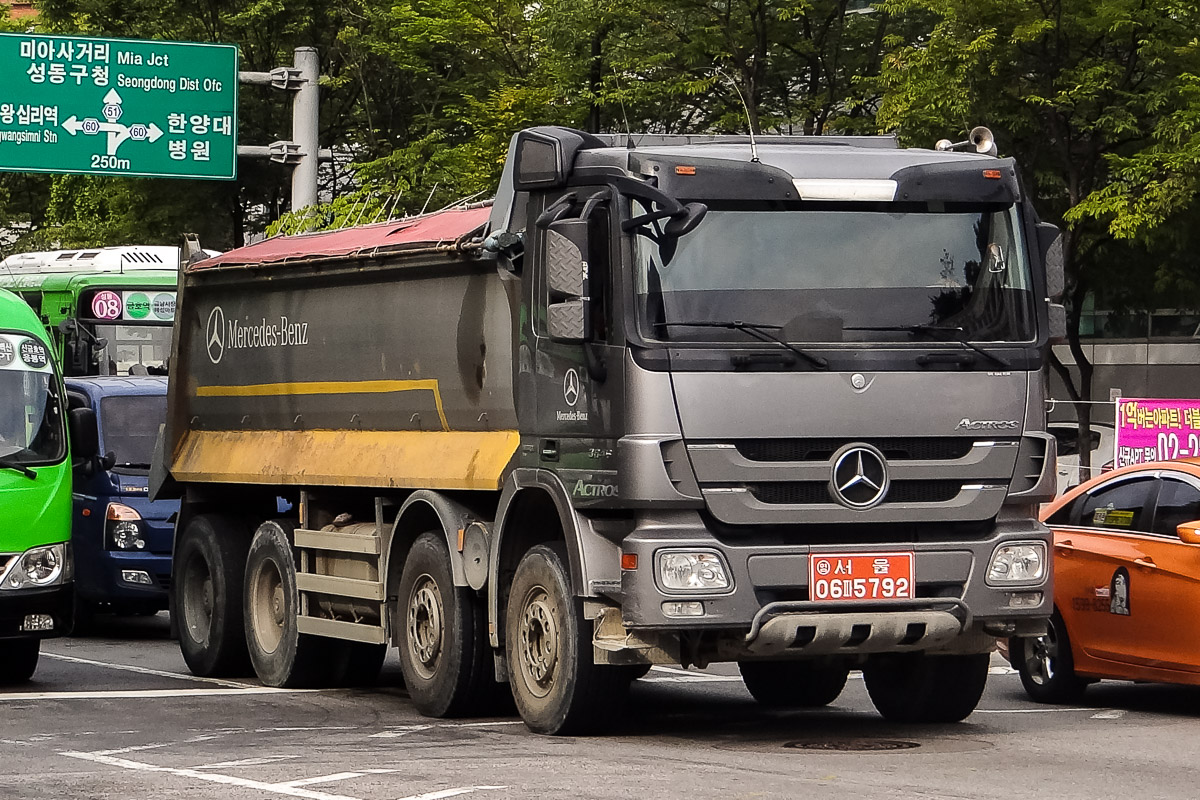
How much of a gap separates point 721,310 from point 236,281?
18.6 feet

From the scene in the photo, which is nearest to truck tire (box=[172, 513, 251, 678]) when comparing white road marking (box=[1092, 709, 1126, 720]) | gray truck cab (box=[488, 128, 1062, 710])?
gray truck cab (box=[488, 128, 1062, 710])

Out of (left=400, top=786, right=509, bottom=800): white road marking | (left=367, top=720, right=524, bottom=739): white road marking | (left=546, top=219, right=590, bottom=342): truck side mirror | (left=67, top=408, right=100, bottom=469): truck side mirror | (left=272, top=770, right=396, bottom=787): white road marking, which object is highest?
(left=546, top=219, right=590, bottom=342): truck side mirror

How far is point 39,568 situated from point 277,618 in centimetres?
163

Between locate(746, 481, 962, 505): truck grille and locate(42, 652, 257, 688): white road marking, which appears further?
locate(42, 652, 257, 688): white road marking

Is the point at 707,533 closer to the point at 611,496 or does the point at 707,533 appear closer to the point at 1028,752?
the point at 611,496

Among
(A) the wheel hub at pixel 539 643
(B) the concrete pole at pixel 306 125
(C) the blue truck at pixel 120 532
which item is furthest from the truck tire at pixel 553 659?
(B) the concrete pole at pixel 306 125

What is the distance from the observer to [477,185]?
98.4 feet

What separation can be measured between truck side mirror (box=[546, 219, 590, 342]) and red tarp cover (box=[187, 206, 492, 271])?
1.54m

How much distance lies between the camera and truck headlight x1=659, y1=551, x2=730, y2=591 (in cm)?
1009

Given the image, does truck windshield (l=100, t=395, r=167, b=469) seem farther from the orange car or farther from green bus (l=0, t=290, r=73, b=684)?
the orange car

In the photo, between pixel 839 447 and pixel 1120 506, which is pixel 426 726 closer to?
pixel 839 447

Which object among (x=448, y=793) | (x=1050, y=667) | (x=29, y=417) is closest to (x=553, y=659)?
(x=448, y=793)

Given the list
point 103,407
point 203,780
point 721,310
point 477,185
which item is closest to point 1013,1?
point 477,185

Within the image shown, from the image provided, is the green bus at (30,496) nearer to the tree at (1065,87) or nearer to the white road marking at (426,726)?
the white road marking at (426,726)
